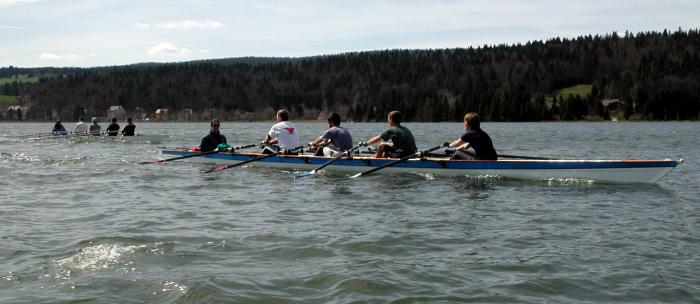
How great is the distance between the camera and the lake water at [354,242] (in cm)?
802

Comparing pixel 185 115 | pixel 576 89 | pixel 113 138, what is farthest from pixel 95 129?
pixel 576 89

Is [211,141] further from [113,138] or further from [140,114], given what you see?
[140,114]

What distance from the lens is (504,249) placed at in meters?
10.0

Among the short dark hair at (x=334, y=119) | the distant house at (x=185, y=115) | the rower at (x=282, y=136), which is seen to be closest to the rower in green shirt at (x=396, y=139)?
the short dark hair at (x=334, y=119)

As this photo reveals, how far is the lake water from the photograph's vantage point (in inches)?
316

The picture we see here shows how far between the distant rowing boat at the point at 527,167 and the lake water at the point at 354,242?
0.28 metres

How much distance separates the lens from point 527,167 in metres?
17.8

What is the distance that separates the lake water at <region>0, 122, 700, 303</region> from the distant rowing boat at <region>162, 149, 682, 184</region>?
0.91 feet

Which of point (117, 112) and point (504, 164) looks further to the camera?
point (117, 112)

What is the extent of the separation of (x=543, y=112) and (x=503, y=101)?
866 centimetres

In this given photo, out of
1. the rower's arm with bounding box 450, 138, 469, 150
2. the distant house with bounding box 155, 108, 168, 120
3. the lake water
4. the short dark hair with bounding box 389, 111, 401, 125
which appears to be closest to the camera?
the lake water

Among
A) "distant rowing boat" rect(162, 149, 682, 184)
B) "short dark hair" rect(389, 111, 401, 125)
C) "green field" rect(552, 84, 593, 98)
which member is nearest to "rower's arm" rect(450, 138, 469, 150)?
"distant rowing boat" rect(162, 149, 682, 184)

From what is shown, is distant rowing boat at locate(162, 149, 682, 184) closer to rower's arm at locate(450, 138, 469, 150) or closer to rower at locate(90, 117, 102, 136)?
rower's arm at locate(450, 138, 469, 150)

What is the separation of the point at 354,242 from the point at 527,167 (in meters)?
8.55
